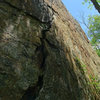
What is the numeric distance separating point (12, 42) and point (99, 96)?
16.1ft

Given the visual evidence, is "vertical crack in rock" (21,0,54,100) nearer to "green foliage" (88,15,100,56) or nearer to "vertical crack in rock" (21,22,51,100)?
"vertical crack in rock" (21,22,51,100)

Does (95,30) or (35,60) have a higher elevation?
(95,30)

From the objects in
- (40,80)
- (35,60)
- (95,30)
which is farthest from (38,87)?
(95,30)

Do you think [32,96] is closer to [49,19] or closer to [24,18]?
[24,18]

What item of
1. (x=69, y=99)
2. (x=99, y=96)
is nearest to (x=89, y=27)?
(x=99, y=96)

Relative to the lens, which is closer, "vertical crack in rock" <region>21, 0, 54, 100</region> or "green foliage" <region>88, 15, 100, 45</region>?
"vertical crack in rock" <region>21, 0, 54, 100</region>

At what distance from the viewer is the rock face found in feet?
11.7

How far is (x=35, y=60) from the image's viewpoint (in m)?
4.26

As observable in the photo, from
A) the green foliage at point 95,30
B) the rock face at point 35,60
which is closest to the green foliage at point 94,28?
the green foliage at point 95,30

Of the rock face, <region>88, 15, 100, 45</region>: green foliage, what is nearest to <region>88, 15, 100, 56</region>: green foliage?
<region>88, 15, 100, 45</region>: green foliage

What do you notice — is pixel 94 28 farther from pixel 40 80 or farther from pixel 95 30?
pixel 40 80

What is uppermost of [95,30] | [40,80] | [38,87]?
[95,30]

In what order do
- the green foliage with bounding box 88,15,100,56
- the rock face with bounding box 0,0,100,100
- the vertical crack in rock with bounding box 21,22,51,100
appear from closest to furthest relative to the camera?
the rock face with bounding box 0,0,100,100 < the vertical crack in rock with bounding box 21,22,51,100 < the green foliage with bounding box 88,15,100,56

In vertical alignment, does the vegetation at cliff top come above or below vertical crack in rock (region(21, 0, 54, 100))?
above
